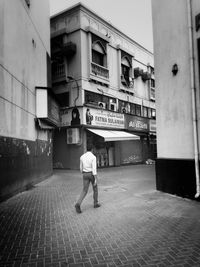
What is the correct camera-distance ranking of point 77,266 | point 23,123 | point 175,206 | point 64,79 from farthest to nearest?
point 64,79 → point 23,123 → point 175,206 → point 77,266

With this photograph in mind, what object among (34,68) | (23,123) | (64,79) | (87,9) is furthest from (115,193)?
(87,9)

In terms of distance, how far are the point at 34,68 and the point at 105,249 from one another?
10.8m

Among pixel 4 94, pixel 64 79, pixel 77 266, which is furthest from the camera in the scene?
pixel 64 79

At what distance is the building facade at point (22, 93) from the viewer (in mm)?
8641

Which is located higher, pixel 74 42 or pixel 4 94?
pixel 74 42

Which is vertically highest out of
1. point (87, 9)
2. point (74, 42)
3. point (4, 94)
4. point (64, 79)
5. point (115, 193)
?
point (87, 9)

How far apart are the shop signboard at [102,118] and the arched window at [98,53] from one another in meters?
4.57

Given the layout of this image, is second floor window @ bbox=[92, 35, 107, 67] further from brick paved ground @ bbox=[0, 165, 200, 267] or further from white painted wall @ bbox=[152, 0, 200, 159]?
brick paved ground @ bbox=[0, 165, 200, 267]

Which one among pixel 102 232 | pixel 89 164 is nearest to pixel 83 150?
pixel 89 164

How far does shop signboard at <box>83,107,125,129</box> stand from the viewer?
18375 mm

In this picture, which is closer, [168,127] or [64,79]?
[168,127]

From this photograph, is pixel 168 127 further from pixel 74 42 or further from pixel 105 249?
pixel 74 42

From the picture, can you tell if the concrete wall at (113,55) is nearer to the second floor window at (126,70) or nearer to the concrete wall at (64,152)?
the second floor window at (126,70)

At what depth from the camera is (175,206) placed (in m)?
7.12
